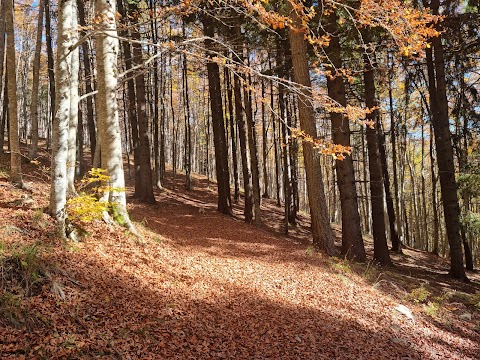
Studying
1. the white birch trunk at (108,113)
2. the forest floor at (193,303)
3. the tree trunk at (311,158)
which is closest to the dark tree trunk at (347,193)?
the tree trunk at (311,158)

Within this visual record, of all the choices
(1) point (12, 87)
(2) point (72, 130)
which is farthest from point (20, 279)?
(1) point (12, 87)

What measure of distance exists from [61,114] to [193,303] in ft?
11.9

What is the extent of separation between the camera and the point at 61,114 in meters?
5.45

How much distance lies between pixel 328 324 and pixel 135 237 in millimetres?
3978

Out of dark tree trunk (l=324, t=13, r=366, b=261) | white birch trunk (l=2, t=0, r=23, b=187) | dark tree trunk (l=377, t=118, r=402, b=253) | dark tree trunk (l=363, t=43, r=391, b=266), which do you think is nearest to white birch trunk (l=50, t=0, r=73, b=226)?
white birch trunk (l=2, t=0, r=23, b=187)

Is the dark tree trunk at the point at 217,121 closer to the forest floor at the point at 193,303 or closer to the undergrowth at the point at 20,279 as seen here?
the forest floor at the point at 193,303

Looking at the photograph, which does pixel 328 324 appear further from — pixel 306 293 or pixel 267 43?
pixel 267 43

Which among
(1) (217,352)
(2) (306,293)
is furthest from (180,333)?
(2) (306,293)

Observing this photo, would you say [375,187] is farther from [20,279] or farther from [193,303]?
[20,279]

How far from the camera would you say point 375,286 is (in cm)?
788

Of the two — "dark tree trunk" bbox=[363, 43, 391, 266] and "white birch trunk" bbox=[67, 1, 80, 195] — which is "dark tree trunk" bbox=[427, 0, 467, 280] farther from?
"white birch trunk" bbox=[67, 1, 80, 195]

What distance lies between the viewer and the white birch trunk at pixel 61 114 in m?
5.39

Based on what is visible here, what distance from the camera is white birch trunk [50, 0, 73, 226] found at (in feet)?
17.7

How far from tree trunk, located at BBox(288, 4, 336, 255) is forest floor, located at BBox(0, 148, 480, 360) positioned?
106 cm
